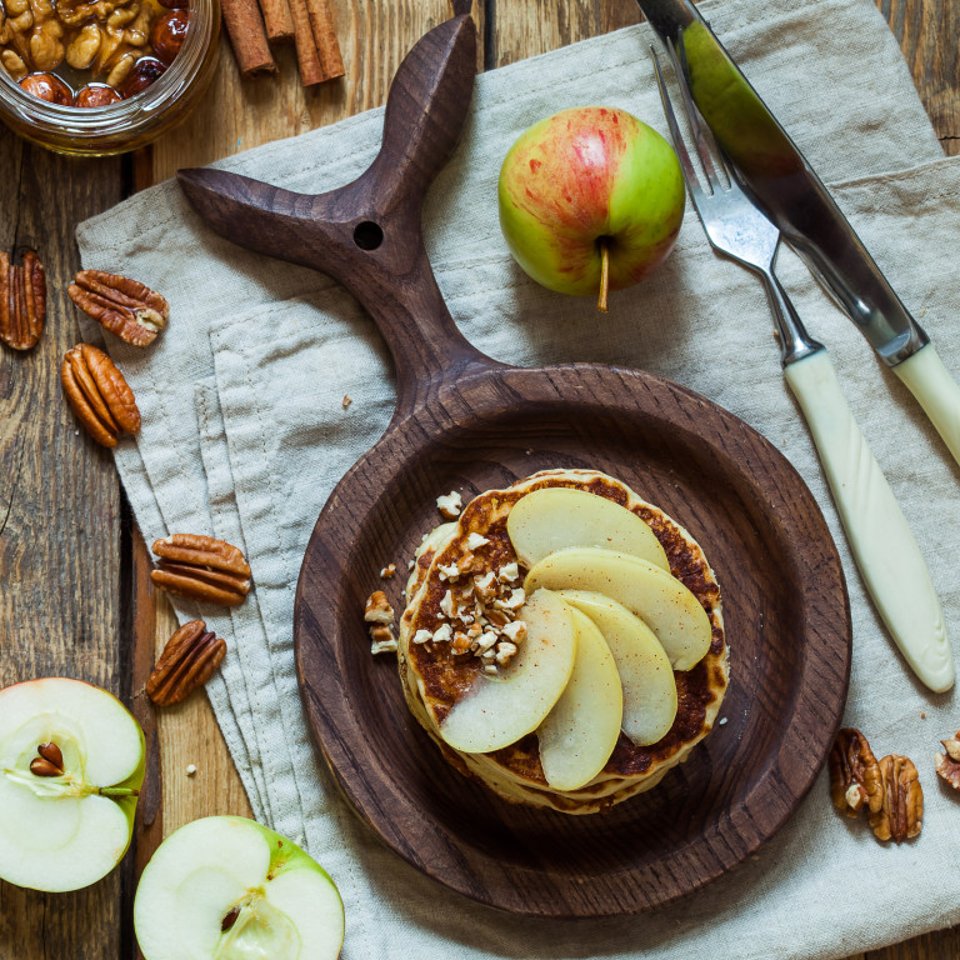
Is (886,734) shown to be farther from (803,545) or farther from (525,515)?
(525,515)

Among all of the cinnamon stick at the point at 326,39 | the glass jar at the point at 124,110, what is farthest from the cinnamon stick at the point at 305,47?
the glass jar at the point at 124,110

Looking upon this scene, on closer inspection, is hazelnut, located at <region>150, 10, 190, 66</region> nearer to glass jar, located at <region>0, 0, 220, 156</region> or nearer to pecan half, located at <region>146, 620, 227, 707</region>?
glass jar, located at <region>0, 0, 220, 156</region>

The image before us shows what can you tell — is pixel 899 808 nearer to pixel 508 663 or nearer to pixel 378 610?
pixel 508 663

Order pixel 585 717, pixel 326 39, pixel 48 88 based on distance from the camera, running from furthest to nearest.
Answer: pixel 326 39
pixel 48 88
pixel 585 717

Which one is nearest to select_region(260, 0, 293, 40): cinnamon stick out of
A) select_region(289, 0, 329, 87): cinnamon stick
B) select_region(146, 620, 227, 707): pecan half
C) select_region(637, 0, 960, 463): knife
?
select_region(289, 0, 329, 87): cinnamon stick

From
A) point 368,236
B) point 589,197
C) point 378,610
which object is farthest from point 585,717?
point 368,236
